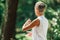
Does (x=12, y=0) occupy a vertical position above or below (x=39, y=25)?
above

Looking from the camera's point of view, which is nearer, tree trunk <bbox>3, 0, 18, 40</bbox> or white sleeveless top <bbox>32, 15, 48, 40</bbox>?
white sleeveless top <bbox>32, 15, 48, 40</bbox>

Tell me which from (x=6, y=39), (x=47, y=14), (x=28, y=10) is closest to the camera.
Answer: (x=6, y=39)

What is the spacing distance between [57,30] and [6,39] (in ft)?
4.45

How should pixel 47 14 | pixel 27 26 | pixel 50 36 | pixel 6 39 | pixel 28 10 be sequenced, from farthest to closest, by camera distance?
pixel 28 10, pixel 47 14, pixel 50 36, pixel 6 39, pixel 27 26

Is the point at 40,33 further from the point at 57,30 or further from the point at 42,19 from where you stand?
the point at 57,30

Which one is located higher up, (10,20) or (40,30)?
(10,20)

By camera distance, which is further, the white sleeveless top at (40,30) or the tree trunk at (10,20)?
the tree trunk at (10,20)

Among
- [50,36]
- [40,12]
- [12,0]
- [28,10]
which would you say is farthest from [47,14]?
[28,10]

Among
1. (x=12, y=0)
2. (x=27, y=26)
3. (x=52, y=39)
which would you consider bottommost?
(x=52, y=39)

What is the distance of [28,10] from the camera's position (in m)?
20.9

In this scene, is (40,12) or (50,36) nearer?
(40,12)

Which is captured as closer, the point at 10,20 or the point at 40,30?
the point at 40,30

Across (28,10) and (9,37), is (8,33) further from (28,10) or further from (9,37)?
(28,10)

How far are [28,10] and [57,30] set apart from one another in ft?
42.6
